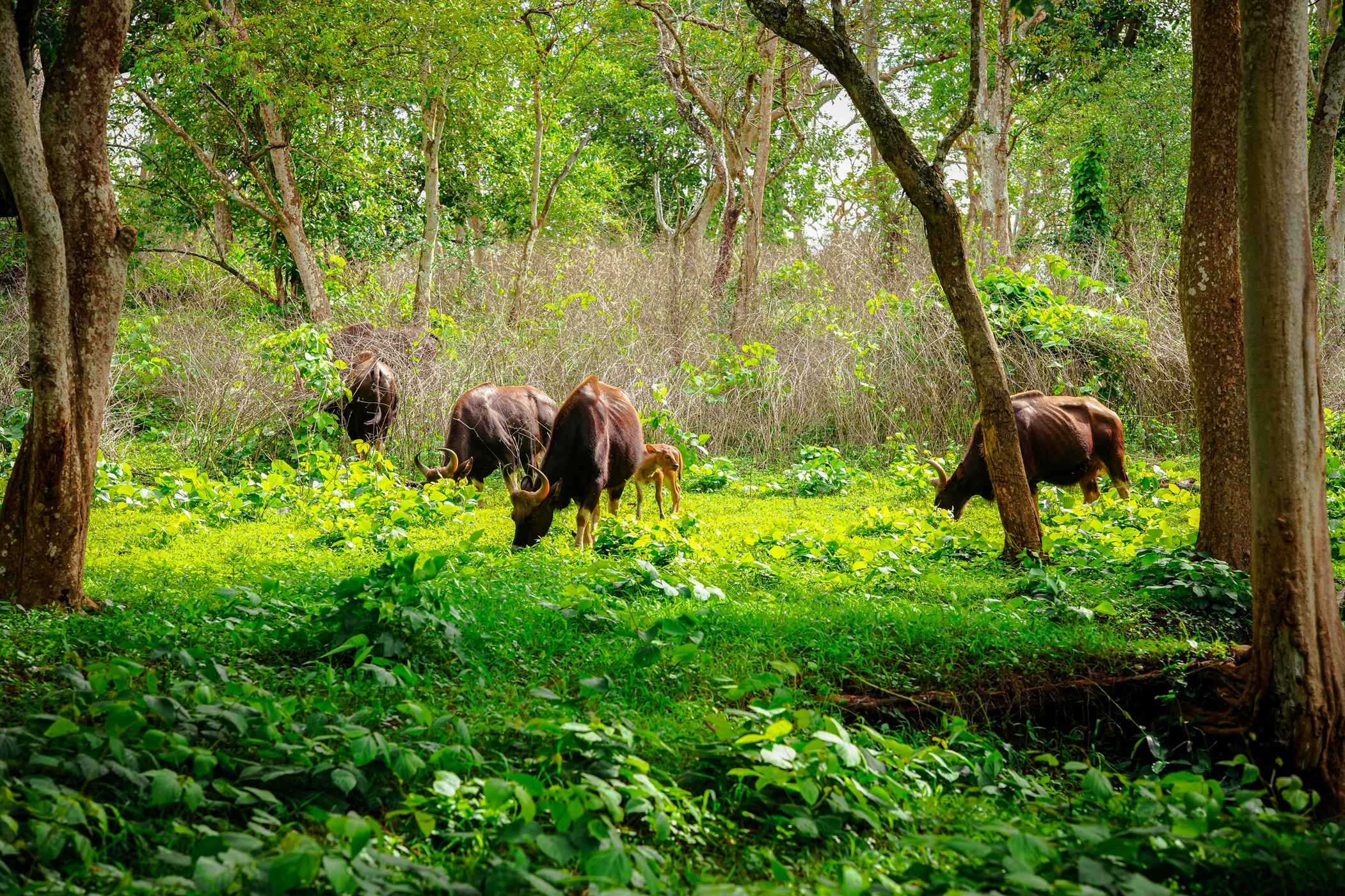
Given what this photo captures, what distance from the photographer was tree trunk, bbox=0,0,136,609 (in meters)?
5.26

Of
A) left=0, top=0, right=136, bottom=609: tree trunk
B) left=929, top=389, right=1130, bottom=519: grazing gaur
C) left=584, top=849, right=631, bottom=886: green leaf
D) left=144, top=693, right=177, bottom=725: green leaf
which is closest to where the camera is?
left=584, top=849, right=631, bottom=886: green leaf

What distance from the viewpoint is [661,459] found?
34.2 ft

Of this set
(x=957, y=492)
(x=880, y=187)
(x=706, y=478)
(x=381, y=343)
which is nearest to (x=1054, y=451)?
(x=957, y=492)

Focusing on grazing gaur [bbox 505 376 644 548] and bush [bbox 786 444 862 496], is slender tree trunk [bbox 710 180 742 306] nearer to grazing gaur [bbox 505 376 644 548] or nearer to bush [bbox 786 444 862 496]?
bush [bbox 786 444 862 496]

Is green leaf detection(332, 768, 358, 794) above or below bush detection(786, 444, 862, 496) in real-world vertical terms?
below

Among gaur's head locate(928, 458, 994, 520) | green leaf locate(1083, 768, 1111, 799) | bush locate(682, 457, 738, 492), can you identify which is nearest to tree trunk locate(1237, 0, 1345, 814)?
green leaf locate(1083, 768, 1111, 799)

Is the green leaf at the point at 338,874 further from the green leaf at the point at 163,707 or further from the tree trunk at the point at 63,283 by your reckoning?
the tree trunk at the point at 63,283

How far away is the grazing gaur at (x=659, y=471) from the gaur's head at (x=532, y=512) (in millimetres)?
1591

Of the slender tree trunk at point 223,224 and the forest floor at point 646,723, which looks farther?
the slender tree trunk at point 223,224

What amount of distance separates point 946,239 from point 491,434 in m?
5.96

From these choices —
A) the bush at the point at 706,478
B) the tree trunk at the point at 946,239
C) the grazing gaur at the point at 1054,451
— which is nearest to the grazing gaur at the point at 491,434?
the bush at the point at 706,478

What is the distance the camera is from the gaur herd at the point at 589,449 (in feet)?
30.1

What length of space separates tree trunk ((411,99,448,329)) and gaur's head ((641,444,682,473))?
6185 mm

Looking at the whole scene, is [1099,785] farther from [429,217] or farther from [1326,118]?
[429,217]
